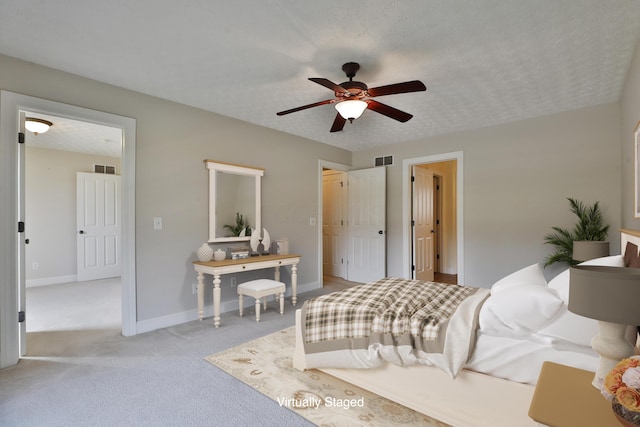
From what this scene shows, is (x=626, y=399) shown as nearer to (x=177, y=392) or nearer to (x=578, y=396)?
(x=578, y=396)

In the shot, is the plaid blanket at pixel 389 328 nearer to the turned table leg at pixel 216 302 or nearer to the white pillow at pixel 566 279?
the white pillow at pixel 566 279

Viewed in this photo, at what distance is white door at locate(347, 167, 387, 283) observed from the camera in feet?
17.6

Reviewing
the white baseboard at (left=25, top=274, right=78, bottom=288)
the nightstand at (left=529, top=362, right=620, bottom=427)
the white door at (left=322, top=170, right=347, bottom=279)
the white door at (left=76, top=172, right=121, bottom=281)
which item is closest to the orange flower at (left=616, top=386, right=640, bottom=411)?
the nightstand at (left=529, top=362, right=620, bottom=427)

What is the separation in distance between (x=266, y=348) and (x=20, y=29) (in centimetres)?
301

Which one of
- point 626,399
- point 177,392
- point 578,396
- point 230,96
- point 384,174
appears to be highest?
point 230,96

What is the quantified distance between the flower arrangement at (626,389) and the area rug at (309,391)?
1097 mm

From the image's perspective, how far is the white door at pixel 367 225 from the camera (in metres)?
5.37

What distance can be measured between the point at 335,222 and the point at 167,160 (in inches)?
135

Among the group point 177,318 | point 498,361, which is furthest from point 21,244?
point 498,361

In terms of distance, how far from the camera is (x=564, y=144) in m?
3.82

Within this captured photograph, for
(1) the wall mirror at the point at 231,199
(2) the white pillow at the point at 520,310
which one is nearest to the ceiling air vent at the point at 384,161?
(1) the wall mirror at the point at 231,199

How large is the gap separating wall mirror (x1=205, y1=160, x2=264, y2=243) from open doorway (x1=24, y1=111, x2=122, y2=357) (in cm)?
180

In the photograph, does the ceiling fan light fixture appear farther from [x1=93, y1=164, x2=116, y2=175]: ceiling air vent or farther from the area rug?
[x1=93, y1=164, x2=116, y2=175]: ceiling air vent

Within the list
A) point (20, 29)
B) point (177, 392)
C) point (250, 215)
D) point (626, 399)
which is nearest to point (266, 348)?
point (177, 392)
